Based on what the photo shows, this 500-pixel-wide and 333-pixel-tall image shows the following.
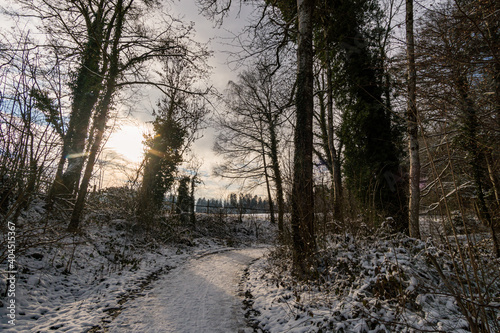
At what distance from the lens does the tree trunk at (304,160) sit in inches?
186

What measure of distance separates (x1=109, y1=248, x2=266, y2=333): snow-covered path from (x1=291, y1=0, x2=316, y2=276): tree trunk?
168 cm

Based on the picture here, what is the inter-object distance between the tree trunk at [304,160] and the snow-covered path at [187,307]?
1683mm

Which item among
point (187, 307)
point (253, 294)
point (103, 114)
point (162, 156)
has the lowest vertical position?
point (253, 294)

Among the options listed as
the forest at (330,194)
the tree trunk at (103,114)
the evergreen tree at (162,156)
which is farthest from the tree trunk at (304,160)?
the evergreen tree at (162,156)

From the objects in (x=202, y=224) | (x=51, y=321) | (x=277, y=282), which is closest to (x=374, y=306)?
(x=277, y=282)

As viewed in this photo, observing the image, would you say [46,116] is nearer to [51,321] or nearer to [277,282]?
[51,321]

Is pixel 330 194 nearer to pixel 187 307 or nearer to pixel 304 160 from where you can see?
pixel 304 160

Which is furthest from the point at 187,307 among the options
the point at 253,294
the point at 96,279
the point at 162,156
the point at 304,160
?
the point at 162,156

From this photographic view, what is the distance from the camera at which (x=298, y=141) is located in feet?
16.9

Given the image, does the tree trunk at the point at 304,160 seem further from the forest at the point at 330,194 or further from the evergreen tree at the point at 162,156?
the evergreen tree at the point at 162,156

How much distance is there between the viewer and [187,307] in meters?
3.82

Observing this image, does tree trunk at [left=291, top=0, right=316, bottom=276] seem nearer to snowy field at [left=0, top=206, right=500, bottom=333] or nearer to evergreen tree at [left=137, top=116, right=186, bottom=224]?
snowy field at [left=0, top=206, right=500, bottom=333]

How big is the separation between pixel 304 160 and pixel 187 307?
369 centimetres

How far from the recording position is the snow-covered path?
3186 mm
